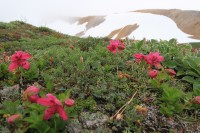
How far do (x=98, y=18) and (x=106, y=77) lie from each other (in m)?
86.9

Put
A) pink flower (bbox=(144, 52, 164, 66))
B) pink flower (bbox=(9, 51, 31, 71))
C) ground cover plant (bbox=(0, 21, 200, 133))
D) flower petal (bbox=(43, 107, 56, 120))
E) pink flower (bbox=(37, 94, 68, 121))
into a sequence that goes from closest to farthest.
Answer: pink flower (bbox=(37, 94, 68, 121)) → flower petal (bbox=(43, 107, 56, 120)) → ground cover plant (bbox=(0, 21, 200, 133)) → pink flower (bbox=(9, 51, 31, 71)) → pink flower (bbox=(144, 52, 164, 66))

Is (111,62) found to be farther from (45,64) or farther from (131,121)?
(131,121)

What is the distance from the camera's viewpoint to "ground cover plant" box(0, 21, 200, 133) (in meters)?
4.99

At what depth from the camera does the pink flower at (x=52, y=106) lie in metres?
4.48

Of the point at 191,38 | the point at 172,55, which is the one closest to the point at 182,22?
the point at 191,38

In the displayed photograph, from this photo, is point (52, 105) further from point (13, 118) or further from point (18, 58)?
point (18, 58)

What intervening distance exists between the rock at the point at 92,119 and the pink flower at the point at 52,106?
864mm

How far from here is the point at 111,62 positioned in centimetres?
742

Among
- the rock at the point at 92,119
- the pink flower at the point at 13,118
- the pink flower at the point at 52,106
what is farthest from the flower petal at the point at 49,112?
the rock at the point at 92,119

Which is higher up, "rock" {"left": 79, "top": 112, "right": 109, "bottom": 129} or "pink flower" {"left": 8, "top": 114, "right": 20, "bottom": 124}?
"pink flower" {"left": 8, "top": 114, "right": 20, "bottom": 124}

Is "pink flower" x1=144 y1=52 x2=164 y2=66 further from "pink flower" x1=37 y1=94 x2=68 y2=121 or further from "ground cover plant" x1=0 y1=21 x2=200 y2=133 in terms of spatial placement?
"pink flower" x1=37 y1=94 x2=68 y2=121

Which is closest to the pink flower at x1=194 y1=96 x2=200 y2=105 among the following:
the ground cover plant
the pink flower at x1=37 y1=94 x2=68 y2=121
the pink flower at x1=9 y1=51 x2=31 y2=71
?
the ground cover plant

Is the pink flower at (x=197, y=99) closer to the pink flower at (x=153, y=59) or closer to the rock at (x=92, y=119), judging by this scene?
the pink flower at (x=153, y=59)

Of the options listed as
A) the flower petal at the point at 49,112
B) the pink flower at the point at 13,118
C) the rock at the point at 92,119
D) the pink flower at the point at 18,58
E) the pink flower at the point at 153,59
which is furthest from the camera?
the pink flower at the point at 153,59
